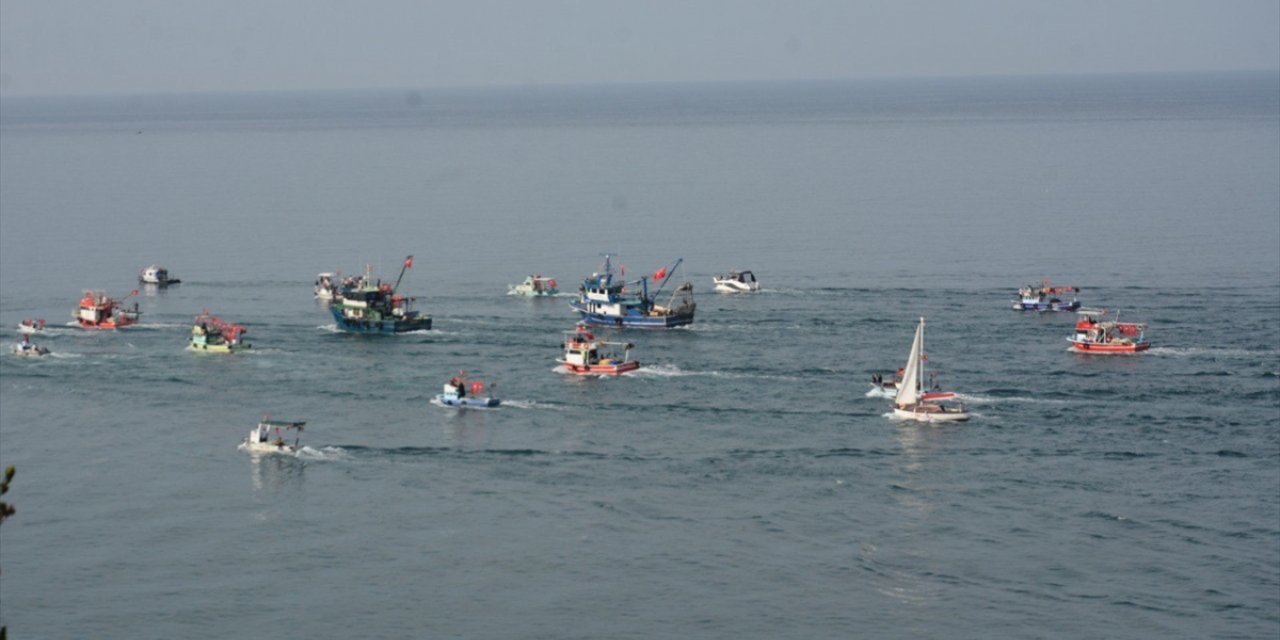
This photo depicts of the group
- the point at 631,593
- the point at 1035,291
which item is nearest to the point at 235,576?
the point at 631,593

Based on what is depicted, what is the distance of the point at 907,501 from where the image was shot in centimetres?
10294

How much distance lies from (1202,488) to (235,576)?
56.4 m

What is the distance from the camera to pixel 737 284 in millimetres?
178125

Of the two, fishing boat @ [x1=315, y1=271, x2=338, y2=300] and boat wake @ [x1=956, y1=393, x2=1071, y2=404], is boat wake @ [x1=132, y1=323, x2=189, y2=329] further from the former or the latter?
boat wake @ [x1=956, y1=393, x2=1071, y2=404]

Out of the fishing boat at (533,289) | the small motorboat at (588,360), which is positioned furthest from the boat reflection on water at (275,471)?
the fishing boat at (533,289)

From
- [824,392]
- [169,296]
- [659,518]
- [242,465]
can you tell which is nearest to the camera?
[659,518]

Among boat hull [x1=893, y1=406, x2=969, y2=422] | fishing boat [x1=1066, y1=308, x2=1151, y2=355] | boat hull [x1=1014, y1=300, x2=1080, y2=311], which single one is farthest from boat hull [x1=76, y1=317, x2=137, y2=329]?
fishing boat [x1=1066, y1=308, x2=1151, y2=355]

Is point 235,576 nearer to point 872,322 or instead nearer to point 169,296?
point 872,322


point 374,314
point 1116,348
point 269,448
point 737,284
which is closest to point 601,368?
point 374,314

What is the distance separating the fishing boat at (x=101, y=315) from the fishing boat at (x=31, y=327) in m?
3.65

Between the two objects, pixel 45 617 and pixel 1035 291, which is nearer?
pixel 45 617

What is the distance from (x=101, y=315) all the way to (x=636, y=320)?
4884cm

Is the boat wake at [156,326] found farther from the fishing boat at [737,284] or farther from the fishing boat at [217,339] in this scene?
the fishing boat at [737,284]

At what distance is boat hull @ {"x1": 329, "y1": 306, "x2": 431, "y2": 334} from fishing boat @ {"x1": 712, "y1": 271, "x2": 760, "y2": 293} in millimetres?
34179
